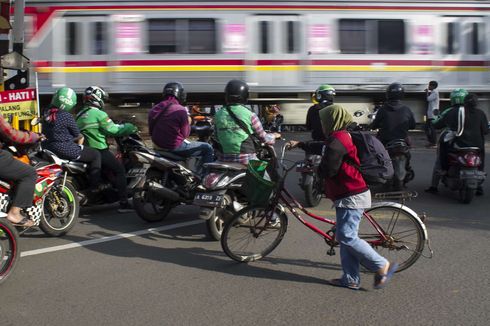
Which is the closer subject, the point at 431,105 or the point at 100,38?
the point at 431,105

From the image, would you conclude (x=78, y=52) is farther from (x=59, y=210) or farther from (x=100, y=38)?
(x=59, y=210)

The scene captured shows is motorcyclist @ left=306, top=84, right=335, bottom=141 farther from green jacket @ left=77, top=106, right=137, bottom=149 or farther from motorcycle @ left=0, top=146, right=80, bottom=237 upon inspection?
motorcycle @ left=0, top=146, right=80, bottom=237

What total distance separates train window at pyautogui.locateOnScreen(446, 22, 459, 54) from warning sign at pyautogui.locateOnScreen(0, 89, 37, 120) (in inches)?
481

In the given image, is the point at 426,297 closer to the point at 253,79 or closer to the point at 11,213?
the point at 11,213

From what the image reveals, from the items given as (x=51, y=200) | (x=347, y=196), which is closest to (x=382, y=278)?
(x=347, y=196)

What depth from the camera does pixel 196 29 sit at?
50.5 feet

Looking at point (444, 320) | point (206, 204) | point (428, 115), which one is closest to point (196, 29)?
point (428, 115)

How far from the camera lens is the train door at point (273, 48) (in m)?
15.5

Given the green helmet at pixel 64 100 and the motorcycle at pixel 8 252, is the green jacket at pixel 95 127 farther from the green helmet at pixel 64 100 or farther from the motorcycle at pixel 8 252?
the motorcycle at pixel 8 252

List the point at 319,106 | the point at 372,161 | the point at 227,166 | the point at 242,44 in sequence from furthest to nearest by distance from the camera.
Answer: the point at 242,44 < the point at 319,106 < the point at 227,166 < the point at 372,161

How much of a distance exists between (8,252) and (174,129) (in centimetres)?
272

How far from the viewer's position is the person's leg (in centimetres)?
504

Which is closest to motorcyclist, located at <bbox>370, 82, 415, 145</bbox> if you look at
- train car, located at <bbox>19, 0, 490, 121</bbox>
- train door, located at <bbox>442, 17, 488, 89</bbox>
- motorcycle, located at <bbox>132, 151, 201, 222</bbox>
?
motorcycle, located at <bbox>132, 151, 201, 222</bbox>

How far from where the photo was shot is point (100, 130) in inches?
283
